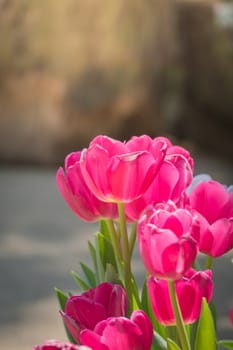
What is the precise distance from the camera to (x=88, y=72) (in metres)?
4.70

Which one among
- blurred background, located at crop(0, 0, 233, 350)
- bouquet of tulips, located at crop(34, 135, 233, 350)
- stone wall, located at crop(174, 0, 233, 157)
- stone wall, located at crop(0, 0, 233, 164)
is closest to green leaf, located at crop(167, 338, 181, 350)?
bouquet of tulips, located at crop(34, 135, 233, 350)

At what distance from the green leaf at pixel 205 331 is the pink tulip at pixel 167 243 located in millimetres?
54

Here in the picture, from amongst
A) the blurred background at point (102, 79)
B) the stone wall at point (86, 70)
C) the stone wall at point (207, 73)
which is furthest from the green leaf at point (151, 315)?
the stone wall at point (207, 73)

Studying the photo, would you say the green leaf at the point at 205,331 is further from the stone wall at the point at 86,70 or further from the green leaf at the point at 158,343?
the stone wall at the point at 86,70

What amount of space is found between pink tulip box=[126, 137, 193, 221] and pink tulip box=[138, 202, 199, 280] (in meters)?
0.06

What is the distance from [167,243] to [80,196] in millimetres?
104

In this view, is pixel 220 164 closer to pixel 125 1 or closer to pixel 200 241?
pixel 125 1

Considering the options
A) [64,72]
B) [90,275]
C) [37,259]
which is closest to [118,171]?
[90,275]

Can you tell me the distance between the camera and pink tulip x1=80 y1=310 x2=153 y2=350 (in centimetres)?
54

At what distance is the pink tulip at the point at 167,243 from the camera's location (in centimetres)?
53

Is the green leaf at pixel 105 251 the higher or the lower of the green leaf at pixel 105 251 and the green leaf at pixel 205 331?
the higher

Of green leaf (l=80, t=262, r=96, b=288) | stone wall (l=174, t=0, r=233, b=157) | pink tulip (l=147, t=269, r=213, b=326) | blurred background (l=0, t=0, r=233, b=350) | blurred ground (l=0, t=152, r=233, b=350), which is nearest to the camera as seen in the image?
pink tulip (l=147, t=269, r=213, b=326)

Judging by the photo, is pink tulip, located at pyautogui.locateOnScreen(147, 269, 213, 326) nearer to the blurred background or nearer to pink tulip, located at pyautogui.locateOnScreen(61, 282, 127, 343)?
pink tulip, located at pyautogui.locateOnScreen(61, 282, 127, 343)

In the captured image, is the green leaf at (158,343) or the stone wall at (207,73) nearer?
the green leaf at (158,343)
